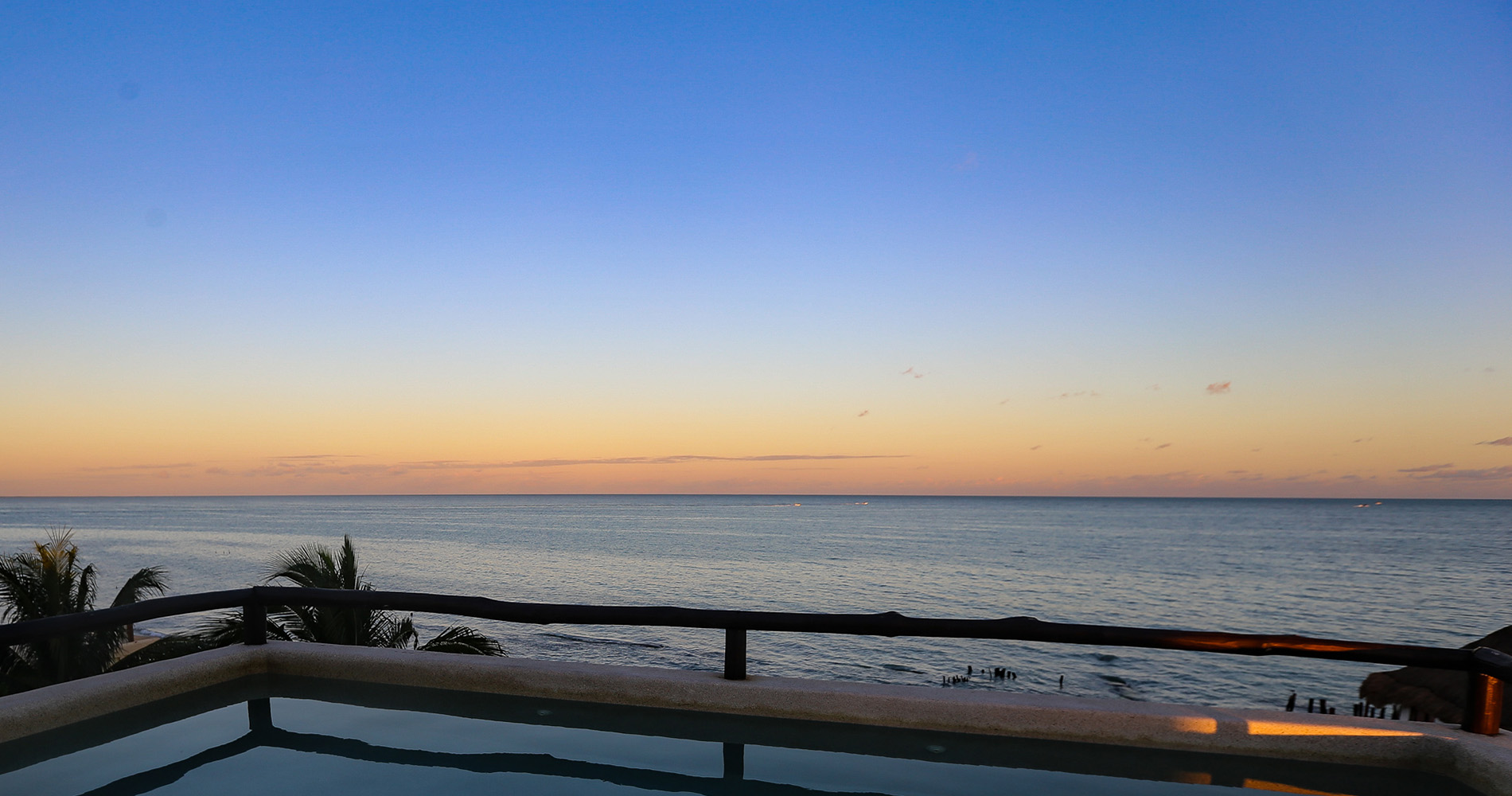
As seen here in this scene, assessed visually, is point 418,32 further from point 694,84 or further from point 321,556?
point 321,556

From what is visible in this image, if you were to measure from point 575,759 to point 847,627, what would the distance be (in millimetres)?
1756

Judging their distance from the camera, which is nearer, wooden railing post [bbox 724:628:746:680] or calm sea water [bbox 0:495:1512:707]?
wooden railing post [bbox 724:628:746:680]

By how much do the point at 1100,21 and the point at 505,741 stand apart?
675 inches

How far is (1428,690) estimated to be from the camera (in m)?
19.6

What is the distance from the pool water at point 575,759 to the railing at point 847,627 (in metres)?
0.57

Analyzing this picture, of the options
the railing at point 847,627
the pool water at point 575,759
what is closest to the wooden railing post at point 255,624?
the railing at point 847,627

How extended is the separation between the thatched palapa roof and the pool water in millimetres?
15518

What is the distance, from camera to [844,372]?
48.1 meters

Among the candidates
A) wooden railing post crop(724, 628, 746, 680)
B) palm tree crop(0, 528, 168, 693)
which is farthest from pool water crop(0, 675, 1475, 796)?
palm tree crop(0, 528, 168, 693)

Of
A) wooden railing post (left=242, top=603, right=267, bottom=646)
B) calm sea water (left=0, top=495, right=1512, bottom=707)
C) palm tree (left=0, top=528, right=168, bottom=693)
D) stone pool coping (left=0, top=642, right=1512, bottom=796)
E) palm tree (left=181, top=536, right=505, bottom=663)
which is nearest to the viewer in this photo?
stone pool coping (left=0, top=642, right=1512, bottom=796)

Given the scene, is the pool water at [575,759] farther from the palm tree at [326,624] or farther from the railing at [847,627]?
the palm tree at [326,624]

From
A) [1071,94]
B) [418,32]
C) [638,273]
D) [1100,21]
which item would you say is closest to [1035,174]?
[1071,94]

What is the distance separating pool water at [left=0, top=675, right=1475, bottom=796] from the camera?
159 inches

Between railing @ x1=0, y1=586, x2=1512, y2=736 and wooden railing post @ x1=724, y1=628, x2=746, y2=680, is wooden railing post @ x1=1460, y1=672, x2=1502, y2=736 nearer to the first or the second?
railing @ x1=0, y1=586, x2=1512, y2=736
